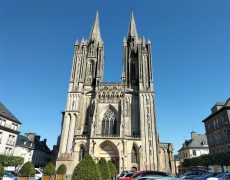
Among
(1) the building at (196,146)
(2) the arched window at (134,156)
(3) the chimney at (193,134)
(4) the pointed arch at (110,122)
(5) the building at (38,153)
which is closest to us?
(2) the arched window at (134,156)

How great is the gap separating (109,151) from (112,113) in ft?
22.0

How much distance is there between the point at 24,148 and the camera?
125 feet

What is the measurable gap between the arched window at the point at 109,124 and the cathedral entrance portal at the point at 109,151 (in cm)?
201

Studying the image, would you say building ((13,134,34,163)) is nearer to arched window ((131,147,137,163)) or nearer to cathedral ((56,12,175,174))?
cathedral ((56,12,175,174))

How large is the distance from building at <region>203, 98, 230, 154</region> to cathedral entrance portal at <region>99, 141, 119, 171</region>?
653 inches

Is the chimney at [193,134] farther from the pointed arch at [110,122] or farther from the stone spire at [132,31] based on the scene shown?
the stone spire at [132,31]

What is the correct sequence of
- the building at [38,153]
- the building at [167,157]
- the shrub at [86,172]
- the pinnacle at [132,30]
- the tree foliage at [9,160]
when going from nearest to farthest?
the shrub at [86,172], the tree foliage at [9,160], the building at [167,157], the building at [38,153], the pinnacle at [132,30]

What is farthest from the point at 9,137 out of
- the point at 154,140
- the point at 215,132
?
the point at 215,132

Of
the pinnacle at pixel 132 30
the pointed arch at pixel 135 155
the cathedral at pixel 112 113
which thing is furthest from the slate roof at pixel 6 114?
the pinnacle at pixel 132 30

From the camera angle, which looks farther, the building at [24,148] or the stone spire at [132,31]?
the stone spire at [132,31]

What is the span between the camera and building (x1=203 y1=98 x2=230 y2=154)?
1148 inches

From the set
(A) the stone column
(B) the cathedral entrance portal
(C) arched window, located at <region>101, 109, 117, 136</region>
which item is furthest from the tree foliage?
(C) arched window, located at <region>101, 109, 117, 136</region>

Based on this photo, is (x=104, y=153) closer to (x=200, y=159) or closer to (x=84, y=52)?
(x=200, y=159)

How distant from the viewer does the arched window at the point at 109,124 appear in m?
33.0
